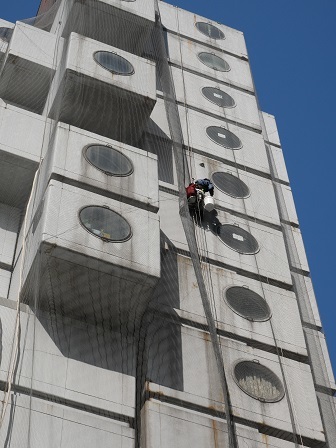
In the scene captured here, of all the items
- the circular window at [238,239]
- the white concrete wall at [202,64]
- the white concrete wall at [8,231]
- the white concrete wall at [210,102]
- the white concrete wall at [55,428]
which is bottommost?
the white concrete wall at [55,428]

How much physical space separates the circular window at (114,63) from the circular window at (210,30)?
9057mm

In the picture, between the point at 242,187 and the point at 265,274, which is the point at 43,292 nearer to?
the point at 265,274

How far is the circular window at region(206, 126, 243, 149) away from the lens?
2164cm

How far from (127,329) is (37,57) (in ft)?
28.4

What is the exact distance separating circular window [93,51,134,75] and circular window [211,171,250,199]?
132 inches

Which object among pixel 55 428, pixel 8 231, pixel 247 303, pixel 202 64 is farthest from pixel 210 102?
pixel 55 428

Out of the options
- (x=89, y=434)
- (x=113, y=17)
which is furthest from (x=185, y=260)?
(x=113, y=17)

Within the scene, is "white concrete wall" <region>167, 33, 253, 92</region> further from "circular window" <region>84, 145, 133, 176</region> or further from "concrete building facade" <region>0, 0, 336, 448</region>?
"circular window" <region>84, 145, 133, 176</region>

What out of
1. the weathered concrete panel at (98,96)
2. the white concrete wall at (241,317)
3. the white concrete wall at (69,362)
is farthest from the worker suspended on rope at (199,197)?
the white concrete wall at (69,362)

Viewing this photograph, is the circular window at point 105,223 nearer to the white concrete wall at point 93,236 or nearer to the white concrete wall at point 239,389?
the white concrete wall at point 93,236

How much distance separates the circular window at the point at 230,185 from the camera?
64.7 feet

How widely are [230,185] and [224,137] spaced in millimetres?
2429

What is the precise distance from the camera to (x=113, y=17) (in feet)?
73.3

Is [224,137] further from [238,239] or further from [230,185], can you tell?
[238,239]
